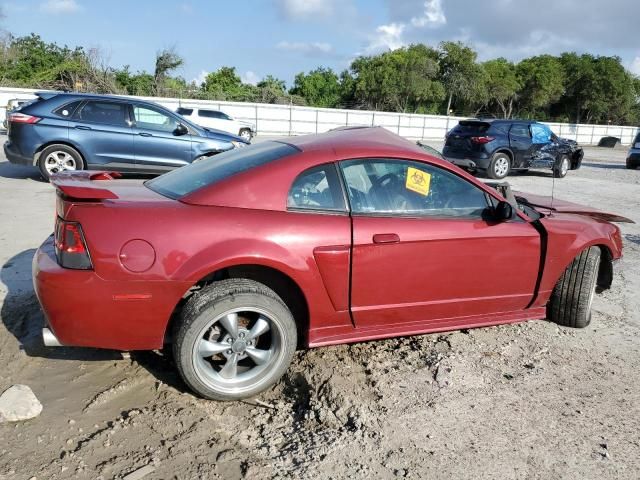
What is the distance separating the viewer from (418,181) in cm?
360

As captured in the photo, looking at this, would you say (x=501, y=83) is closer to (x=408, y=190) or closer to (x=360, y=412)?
(x=408, y=190)

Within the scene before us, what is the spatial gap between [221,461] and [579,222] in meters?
3.14

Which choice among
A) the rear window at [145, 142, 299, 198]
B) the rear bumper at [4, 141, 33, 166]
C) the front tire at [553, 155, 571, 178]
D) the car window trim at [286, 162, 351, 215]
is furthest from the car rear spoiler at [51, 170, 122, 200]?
the front tire at [553, 155, 571, 178]

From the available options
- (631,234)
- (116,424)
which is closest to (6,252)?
(116,424)

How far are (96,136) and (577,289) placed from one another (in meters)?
8.02

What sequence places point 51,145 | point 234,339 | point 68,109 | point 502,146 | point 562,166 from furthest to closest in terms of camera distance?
point 562,166
point 502,146
point 68,109
point 51,145
point 234,339

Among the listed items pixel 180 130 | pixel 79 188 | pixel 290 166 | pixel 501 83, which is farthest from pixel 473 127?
pixel 501 83

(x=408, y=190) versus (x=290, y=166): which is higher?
(x=290, y=166)

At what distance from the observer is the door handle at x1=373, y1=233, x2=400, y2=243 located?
3.31 m

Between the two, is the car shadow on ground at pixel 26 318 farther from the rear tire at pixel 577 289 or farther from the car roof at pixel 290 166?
the rear tire at pixel 577 289

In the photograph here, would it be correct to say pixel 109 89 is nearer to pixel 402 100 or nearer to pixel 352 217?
pixel 402 100

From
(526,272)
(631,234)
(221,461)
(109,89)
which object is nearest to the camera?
(221,461)

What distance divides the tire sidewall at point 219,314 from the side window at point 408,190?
81 cm

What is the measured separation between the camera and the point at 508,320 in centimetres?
396
